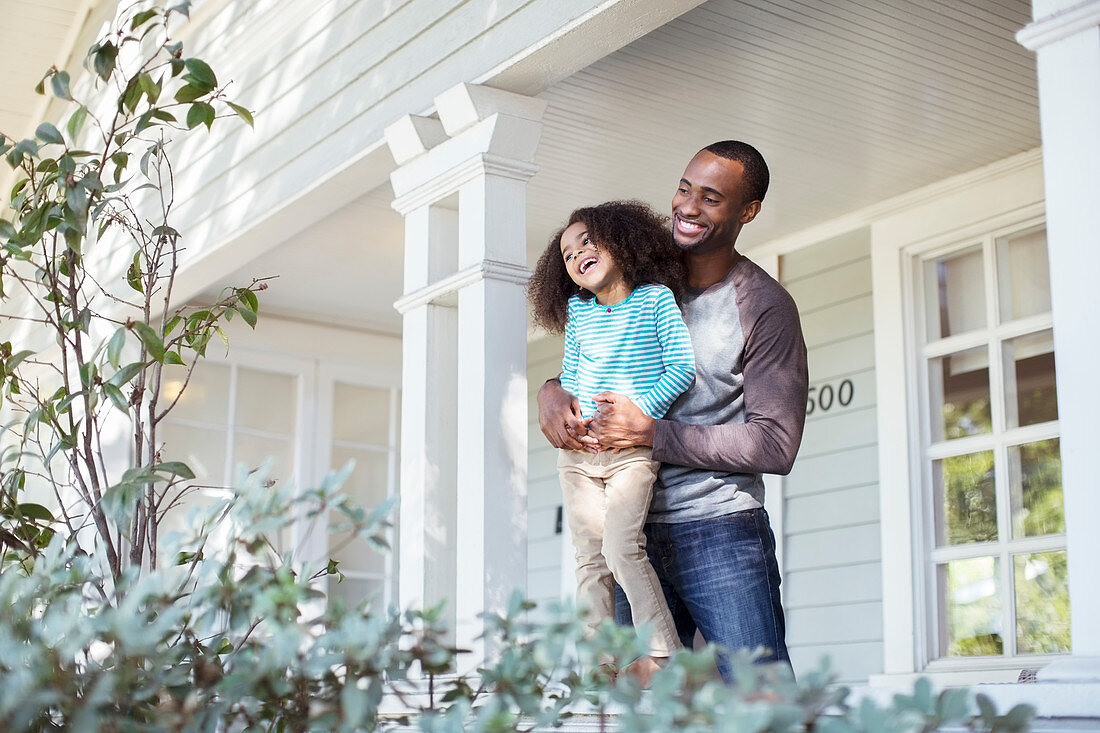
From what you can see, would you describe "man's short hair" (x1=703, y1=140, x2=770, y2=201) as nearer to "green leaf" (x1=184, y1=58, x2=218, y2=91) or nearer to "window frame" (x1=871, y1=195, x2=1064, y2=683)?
"green leaf" (x1=184, y1=58, x2=218, y2=91)

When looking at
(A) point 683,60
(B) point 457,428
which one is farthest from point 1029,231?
(B) point 457,428

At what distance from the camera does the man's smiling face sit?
264 centimetres

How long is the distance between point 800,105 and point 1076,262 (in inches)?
80.9

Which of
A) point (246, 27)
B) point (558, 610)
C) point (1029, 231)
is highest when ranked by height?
point (246, 27)

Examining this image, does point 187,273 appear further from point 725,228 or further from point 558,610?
point 558,610

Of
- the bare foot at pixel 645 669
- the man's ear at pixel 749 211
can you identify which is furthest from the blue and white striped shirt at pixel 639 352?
the bare foot at pixel 645 669

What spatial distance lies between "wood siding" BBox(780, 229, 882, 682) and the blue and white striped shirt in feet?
7.74

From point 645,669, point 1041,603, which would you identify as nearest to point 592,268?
point 645,669

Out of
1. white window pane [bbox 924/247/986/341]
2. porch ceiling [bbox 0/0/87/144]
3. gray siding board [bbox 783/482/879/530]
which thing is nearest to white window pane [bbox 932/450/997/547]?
gray siding board [bbox 783/482/879/530]

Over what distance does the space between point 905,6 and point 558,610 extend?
243 centimetres

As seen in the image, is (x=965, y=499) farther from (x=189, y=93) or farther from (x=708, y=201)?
(x=189, y=93)

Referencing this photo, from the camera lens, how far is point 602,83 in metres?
3.83

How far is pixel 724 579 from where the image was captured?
2.49 m

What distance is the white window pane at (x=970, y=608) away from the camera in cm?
432
